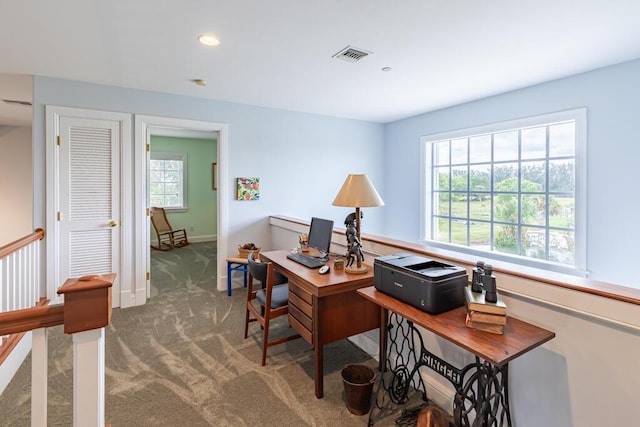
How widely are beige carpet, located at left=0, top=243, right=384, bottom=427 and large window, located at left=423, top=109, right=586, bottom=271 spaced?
2.46m

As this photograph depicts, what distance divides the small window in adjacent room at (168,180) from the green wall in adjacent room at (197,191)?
0.12 meters

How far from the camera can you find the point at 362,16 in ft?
6.67

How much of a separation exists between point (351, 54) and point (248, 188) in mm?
2259

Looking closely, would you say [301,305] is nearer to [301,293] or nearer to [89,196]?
[301,293]

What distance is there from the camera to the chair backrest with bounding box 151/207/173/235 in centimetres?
645

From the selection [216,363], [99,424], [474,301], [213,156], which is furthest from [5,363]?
[213,156]

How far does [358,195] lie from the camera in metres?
2.26

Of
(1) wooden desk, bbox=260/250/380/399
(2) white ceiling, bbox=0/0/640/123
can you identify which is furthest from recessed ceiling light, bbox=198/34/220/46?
(1) wooden desk, bbox=260/250/380/399

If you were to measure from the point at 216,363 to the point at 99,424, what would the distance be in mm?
1505

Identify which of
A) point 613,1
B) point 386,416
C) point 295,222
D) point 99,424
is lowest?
point 386,416

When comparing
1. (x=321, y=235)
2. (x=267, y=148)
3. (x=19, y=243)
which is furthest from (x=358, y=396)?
(x=267, y=148)

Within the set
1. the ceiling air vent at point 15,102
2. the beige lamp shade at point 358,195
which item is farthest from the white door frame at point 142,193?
the beige lamp shade at point 358,195

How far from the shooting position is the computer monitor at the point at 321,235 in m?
2.68

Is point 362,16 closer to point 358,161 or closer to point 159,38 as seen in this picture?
point 159,38
